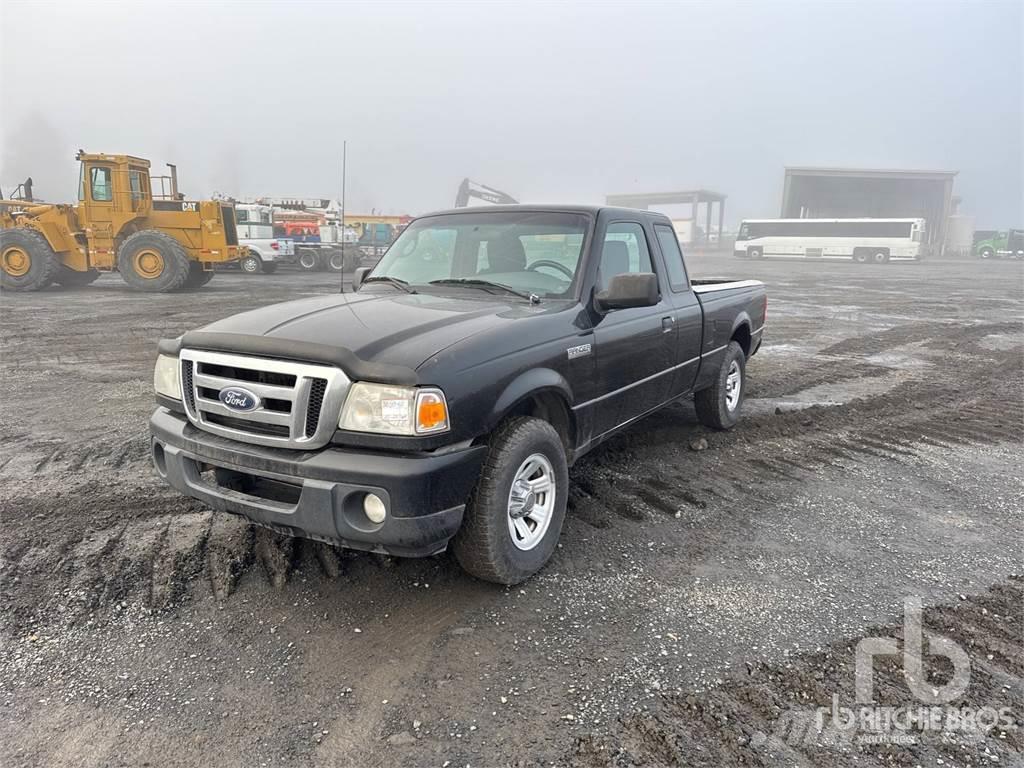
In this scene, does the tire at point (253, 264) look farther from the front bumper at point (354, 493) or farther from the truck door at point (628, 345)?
the front bumper at point (354, 493)

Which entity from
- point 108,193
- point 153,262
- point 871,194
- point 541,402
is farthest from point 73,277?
point 871,194

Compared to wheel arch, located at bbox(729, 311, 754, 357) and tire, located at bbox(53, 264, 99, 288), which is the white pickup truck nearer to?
tire, located at bbox(53, 264, 99, 288)

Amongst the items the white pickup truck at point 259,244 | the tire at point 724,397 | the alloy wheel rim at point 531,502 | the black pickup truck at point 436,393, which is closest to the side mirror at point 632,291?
the black pickup truck at point 436,393

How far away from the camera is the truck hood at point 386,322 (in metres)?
2.86

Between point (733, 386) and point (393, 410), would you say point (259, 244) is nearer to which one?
point (733, 386)

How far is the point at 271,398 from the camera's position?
2.82 meters

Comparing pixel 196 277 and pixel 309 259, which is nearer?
pixel 196 277

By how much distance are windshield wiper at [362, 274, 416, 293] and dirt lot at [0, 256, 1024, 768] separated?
1.64 meters

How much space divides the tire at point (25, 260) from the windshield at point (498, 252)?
1603 cm

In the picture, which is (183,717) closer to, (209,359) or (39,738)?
(39,738)

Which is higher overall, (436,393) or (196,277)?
(196,277)

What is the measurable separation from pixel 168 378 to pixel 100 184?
16497 mm

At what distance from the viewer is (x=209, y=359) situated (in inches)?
119

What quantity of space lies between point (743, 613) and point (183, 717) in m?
2.33
